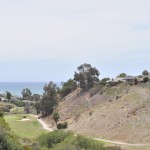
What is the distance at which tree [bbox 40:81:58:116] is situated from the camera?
117875 millimetres

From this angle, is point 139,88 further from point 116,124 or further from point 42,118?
point 42,118

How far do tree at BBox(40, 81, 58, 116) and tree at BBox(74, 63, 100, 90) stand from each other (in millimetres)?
8592

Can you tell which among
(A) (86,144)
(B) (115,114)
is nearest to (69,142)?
(A) (86,144)

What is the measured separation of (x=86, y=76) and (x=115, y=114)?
4022 cm

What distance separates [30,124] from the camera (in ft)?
346

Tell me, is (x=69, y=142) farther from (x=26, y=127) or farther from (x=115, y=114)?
(x=26, y=127)

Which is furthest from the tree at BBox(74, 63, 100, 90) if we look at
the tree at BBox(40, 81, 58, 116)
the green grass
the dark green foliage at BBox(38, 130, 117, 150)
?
the dark green foliage at BBox(38, 130, 117, 150)

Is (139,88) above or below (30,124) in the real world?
above

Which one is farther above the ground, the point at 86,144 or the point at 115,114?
the point at 115,114

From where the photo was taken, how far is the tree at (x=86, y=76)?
123575mm

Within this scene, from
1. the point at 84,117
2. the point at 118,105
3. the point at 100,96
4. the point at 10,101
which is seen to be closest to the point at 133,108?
the point at 118,105

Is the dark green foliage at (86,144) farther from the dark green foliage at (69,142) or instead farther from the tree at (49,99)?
the tree at (49,99)

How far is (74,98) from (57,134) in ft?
243

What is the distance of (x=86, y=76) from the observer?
125500 millimetres
